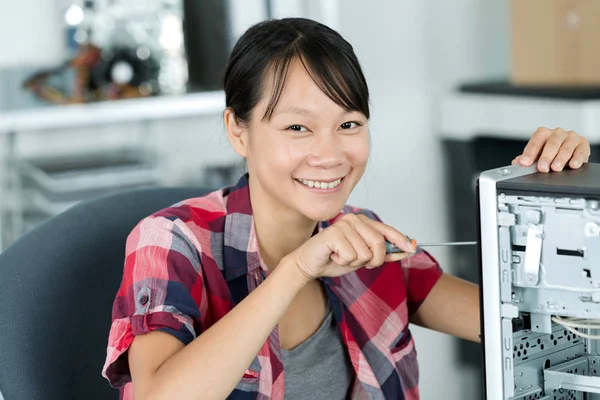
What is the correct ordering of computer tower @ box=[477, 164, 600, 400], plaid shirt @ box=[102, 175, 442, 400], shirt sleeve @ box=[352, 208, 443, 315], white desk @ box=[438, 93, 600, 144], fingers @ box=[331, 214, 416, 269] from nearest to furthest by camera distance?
computer tower @ box=[477, 164, 600, 400]
fingers @ box=[331, 214, 416, 269]
plaid shirt @ box=[102, 175, 442, 400]
shirt sleeve @ box=[352, 208, 443, 315]
white desk @ box=[438, 93, 600, 144]

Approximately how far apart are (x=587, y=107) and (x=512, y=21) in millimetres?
415

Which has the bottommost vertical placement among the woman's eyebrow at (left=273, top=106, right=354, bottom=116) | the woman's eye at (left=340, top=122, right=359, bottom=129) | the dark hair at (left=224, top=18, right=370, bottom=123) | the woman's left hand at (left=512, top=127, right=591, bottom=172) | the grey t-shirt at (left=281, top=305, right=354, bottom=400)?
the grey t-shirt at (left=281, top=305, right=354, bottom=400)

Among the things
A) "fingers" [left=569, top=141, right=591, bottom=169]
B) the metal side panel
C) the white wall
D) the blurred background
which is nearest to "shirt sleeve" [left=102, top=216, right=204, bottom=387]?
the metal side panel

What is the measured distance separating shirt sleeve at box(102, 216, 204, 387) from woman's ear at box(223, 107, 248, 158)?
0.14 m

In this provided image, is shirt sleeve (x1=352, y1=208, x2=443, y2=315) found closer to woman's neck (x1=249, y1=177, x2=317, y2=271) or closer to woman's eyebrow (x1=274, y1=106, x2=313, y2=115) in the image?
woman's neck (x1=249, y1=177, x2=317, y2=271)

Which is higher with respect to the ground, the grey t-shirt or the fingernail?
the fingernail

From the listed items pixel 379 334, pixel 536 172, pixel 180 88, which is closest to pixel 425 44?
pixel 180 88

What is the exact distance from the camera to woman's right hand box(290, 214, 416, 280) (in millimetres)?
978

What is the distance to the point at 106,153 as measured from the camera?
272 cm

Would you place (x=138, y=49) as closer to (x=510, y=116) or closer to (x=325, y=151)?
(x=510, y=116)

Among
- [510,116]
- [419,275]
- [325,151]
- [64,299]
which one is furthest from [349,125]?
[510,116]

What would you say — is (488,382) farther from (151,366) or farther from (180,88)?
(180,88)

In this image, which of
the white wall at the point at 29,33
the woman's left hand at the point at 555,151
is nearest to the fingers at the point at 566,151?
the woman's left hand at the point at 555,151

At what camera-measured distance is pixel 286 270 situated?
3.37ft
